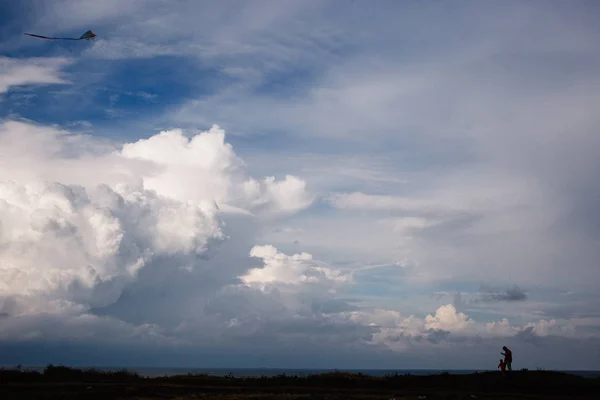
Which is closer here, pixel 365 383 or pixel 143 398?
pixel 143 398

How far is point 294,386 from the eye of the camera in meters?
40.8

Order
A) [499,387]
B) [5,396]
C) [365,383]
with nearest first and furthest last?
1. [5,396]
2. [499,387]
3. [365,383]

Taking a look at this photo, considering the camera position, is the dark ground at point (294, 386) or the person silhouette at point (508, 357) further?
the person silhouette at point (508, 357)

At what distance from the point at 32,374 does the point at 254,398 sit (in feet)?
65.0

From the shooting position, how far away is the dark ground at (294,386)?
34500 millimetres

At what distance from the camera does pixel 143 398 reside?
32562 millimetres

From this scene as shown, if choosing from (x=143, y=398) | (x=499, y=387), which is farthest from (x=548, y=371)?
(x=143, y=398)

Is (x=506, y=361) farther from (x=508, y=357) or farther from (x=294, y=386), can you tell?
(x=294, y=386)

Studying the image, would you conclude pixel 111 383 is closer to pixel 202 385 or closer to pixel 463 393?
pixel 202 385

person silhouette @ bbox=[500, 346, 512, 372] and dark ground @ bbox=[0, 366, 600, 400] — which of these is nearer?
dark ground @ bbox=[0, 366, 600, 400]

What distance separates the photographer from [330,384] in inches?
1681

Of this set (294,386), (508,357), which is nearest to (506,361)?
(508,357)

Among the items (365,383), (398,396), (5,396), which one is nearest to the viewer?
(5,396)

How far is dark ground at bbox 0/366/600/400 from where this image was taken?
34500 millimetres
